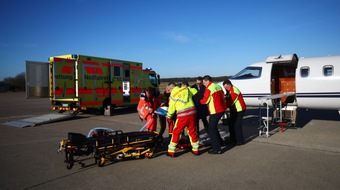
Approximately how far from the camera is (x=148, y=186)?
4.10 metres

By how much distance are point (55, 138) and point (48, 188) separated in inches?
161

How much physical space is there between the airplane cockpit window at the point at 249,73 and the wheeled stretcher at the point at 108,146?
5.85 meters

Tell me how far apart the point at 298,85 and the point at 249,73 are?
188 centimetres

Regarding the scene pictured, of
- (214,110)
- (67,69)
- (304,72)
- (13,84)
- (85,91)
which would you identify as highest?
(13,84)

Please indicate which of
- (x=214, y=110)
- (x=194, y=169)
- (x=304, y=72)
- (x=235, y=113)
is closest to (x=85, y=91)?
(x=235, y=113)

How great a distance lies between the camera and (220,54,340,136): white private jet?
8.85 meters

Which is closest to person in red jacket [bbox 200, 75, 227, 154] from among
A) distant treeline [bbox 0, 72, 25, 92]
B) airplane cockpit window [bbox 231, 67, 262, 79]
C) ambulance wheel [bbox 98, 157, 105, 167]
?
ambulance wheel [bbox 98, 157, 105, 167]

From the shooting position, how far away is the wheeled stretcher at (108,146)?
4.93m

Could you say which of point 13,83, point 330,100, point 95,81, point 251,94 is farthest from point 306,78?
point 13,83

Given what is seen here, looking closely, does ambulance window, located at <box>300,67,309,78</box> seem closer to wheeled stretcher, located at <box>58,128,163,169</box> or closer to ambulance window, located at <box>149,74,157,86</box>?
wheeled stretcher, located at <box>58,128,163,169</box>

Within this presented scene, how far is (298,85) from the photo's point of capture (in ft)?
30.8

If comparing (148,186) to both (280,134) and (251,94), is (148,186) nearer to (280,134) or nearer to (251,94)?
(280,134)

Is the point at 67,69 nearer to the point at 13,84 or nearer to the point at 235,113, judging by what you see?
the point at 235,113

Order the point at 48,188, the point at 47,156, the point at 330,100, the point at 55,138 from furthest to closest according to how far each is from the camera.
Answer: the point at 330,100 < the point at 55,138 < the point at 47,156 < the point at 48,188
